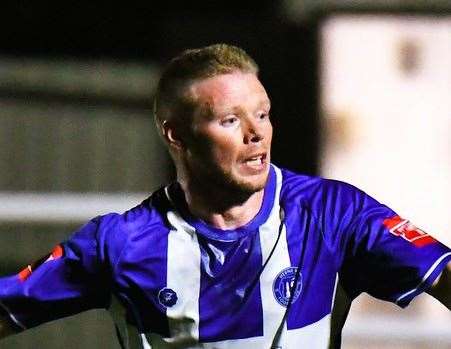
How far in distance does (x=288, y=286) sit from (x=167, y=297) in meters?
0.31

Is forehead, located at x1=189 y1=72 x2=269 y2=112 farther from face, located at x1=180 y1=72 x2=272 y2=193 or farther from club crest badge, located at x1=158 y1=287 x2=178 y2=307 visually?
club crest badge, located at x1=158 y1=287 x2=178 y2=307

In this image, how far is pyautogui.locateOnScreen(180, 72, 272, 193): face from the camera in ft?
10.3

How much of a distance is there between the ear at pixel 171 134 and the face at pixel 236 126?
0.09 m

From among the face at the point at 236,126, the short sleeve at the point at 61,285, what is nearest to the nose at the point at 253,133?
the face at the point at 236,126

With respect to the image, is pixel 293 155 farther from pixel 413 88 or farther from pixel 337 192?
pixel 337 192

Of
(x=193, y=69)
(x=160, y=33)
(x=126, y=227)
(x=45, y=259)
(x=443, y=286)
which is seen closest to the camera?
(x=443, y=286)

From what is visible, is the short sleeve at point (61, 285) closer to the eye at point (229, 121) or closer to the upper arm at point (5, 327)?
the upper arm at point (5, 327)

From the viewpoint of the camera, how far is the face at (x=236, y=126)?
10.3 feet

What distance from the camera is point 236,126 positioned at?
10.4 ft

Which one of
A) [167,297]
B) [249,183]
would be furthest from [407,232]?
[167,297]

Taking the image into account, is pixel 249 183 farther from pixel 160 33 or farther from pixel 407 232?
pixel 160 33

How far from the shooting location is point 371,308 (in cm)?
607

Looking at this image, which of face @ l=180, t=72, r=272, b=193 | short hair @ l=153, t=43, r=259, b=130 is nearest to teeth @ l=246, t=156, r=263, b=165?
face @ l=180, t=72, r=272, b=193

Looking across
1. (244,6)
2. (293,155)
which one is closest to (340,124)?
(293,155)
